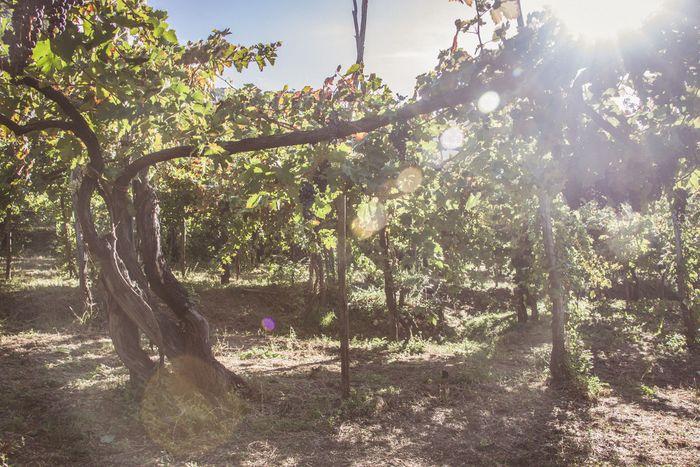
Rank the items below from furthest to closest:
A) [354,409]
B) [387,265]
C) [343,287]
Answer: [387,265] → [343,287] → [354,409]

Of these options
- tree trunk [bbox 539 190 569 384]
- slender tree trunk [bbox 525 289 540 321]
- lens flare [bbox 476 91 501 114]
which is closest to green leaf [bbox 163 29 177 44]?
lens flare [bbox 476 91 501 114]

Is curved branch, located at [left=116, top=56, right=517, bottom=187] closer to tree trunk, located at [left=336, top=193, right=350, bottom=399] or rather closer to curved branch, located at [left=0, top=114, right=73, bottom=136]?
curved branch, located at [left=0, top=114, right=73, bottom=136]

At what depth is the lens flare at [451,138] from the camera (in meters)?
5.93

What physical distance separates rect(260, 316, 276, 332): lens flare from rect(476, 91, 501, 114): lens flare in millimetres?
12186

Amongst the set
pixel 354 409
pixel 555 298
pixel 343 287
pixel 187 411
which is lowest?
pixel 354 409

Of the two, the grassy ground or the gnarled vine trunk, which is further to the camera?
the gnarled vine trunk

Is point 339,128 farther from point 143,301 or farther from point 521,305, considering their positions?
point 521,305

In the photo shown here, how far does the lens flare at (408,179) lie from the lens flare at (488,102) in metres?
0.96

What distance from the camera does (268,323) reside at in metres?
15.5

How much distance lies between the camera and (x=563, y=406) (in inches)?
326

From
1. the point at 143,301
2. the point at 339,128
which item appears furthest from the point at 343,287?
the point at 339,128

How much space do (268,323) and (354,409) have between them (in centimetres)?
913

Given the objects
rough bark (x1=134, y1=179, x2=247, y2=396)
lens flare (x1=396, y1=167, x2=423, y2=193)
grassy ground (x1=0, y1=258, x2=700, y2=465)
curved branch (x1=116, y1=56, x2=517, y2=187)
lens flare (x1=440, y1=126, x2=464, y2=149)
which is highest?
lens flare (x1=440, y1=126, x2=464, y2=149)

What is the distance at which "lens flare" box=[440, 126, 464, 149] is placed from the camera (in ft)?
19.5
